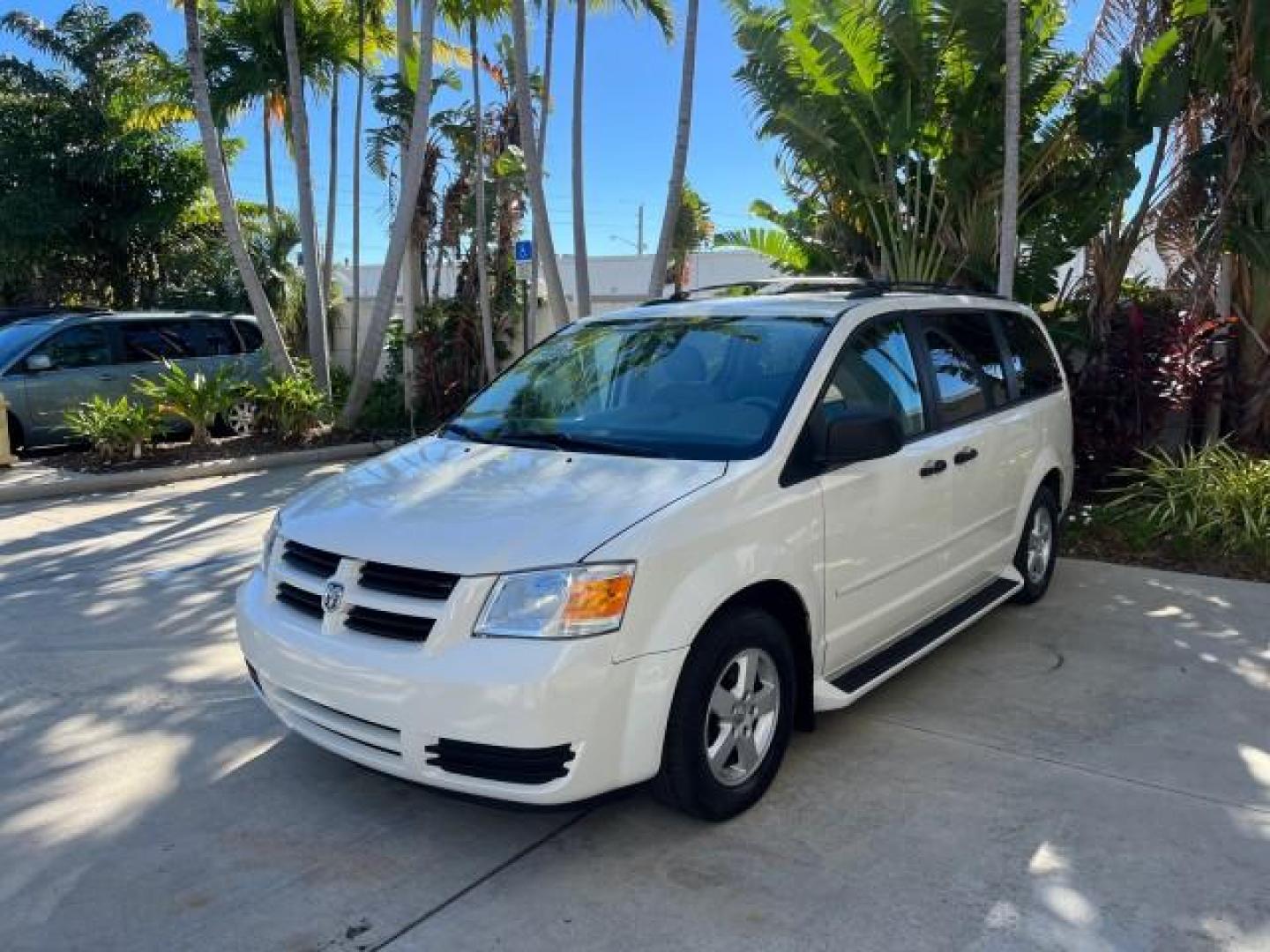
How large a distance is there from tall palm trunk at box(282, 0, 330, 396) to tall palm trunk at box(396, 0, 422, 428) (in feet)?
3.65

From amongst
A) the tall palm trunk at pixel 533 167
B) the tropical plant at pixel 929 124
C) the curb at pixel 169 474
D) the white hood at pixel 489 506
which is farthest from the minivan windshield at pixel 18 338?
the white hood at pixel 489 506

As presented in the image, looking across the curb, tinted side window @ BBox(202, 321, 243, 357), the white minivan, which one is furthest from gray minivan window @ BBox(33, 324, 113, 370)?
the white minivan

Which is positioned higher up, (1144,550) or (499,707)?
(499,707)

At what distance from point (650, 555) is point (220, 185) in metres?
11.0

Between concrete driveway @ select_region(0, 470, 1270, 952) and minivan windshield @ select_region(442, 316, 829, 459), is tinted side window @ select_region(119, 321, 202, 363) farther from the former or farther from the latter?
minivan windshield @ select_region(442, 316, 829, 459)

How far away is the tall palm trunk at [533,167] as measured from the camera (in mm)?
11617

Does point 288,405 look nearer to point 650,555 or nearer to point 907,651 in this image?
point 907,651

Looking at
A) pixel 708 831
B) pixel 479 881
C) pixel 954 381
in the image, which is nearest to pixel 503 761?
pixel 479 881

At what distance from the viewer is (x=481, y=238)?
1374 cm

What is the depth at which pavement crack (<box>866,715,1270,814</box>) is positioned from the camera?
145 inches

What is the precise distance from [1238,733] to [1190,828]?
1.03m

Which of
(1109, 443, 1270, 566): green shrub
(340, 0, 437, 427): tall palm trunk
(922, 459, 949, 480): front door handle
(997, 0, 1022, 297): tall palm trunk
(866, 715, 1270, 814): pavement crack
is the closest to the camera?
(866, 715, 1270, 814): pavement crack

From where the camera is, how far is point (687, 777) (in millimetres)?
3316

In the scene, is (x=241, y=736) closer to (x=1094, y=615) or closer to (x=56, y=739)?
(x=56, y=739)
